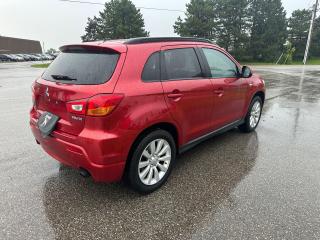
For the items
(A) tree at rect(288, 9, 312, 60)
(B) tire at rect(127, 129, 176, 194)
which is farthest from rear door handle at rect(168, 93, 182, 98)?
(A) tree at rect(288, 9, 312, 60)

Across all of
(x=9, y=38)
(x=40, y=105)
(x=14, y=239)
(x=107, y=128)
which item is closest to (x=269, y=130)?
(x=107, y=128)

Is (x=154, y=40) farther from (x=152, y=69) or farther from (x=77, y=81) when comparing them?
(x=77, y=81)

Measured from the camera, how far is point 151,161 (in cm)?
314

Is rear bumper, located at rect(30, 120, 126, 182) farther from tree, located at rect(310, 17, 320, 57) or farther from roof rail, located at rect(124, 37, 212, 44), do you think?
tree, located at rect(310, 17, 320, 57)

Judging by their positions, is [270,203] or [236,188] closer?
[270,203]

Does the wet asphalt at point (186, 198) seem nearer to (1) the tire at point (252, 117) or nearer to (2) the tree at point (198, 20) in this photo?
(1) the tire at point (252, 117)

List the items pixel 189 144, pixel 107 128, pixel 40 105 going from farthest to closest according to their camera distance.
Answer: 1. pixel 189 144
2. pixel 40 105
3. pixel 107 128

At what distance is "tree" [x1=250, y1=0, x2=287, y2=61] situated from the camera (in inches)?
1801

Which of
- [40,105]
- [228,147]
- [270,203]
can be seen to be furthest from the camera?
[228,147]

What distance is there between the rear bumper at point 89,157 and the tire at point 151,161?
0.17 m

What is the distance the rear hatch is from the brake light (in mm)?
52

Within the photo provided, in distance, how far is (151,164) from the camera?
3148 mm

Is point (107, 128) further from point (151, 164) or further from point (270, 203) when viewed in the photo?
point (270, 203)

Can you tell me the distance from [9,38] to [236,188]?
3278 inches
